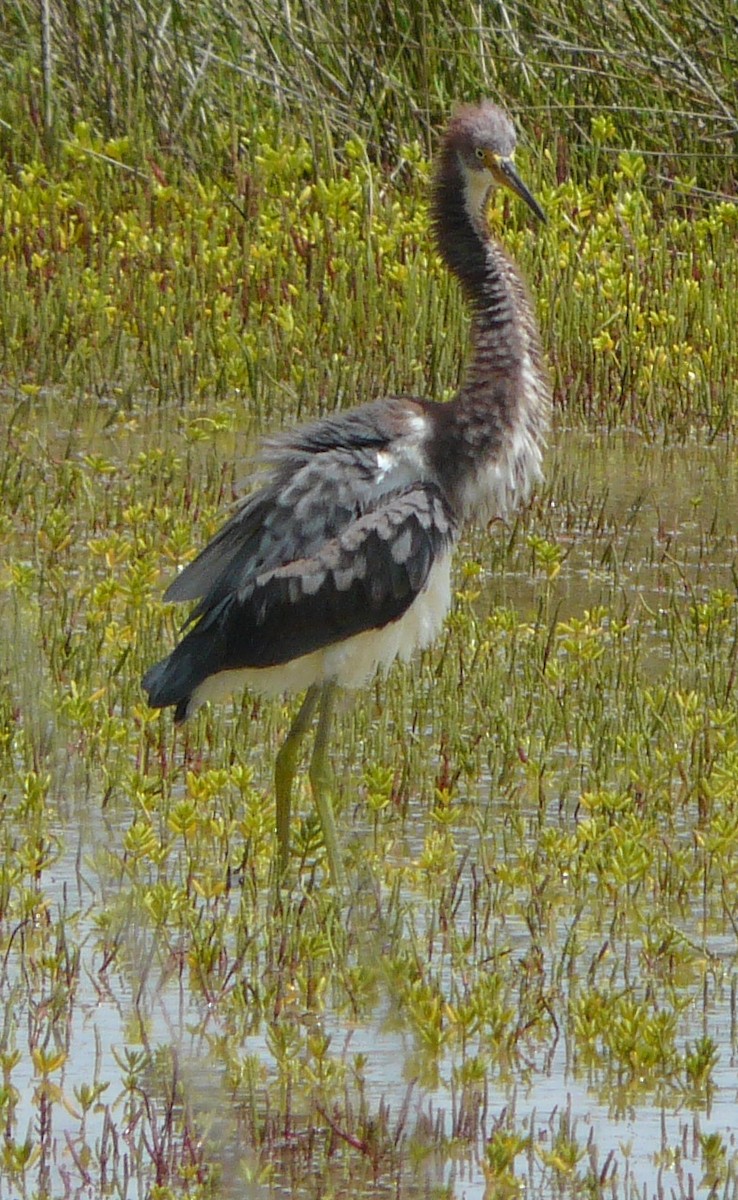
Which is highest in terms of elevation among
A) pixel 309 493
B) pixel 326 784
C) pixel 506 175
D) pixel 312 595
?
pixel 506 175

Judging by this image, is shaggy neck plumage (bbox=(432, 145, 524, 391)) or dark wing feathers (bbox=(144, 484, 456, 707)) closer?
dark wing feathers (bbox=(144, 484, 456, 707))

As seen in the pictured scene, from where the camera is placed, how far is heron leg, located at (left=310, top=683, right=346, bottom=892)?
5.38m

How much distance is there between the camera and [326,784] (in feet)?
18.8

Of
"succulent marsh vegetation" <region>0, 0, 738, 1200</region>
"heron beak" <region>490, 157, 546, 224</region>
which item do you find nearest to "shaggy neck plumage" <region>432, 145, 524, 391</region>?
"heron beak" <region>490, 157, 546, 224</region>

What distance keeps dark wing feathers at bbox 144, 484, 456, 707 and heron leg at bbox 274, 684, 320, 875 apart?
188 mm

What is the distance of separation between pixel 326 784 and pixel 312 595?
0.47 metres

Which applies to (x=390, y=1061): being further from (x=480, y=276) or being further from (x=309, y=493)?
(x=480, y=276)

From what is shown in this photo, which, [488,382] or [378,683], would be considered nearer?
[488,382]

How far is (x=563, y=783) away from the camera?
6.05 m

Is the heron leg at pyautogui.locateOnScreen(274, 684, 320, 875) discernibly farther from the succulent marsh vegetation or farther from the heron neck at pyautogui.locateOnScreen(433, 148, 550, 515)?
the heron neck at pyautogui.locateOnScreen(433, 148, 550, 515)

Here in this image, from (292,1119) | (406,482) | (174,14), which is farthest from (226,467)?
(292,1119)

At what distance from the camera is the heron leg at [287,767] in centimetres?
572

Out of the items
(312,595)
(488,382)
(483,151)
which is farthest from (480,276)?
(312,595)

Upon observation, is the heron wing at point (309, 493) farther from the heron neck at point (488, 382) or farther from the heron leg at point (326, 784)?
the heron leg at point (326, 784)
